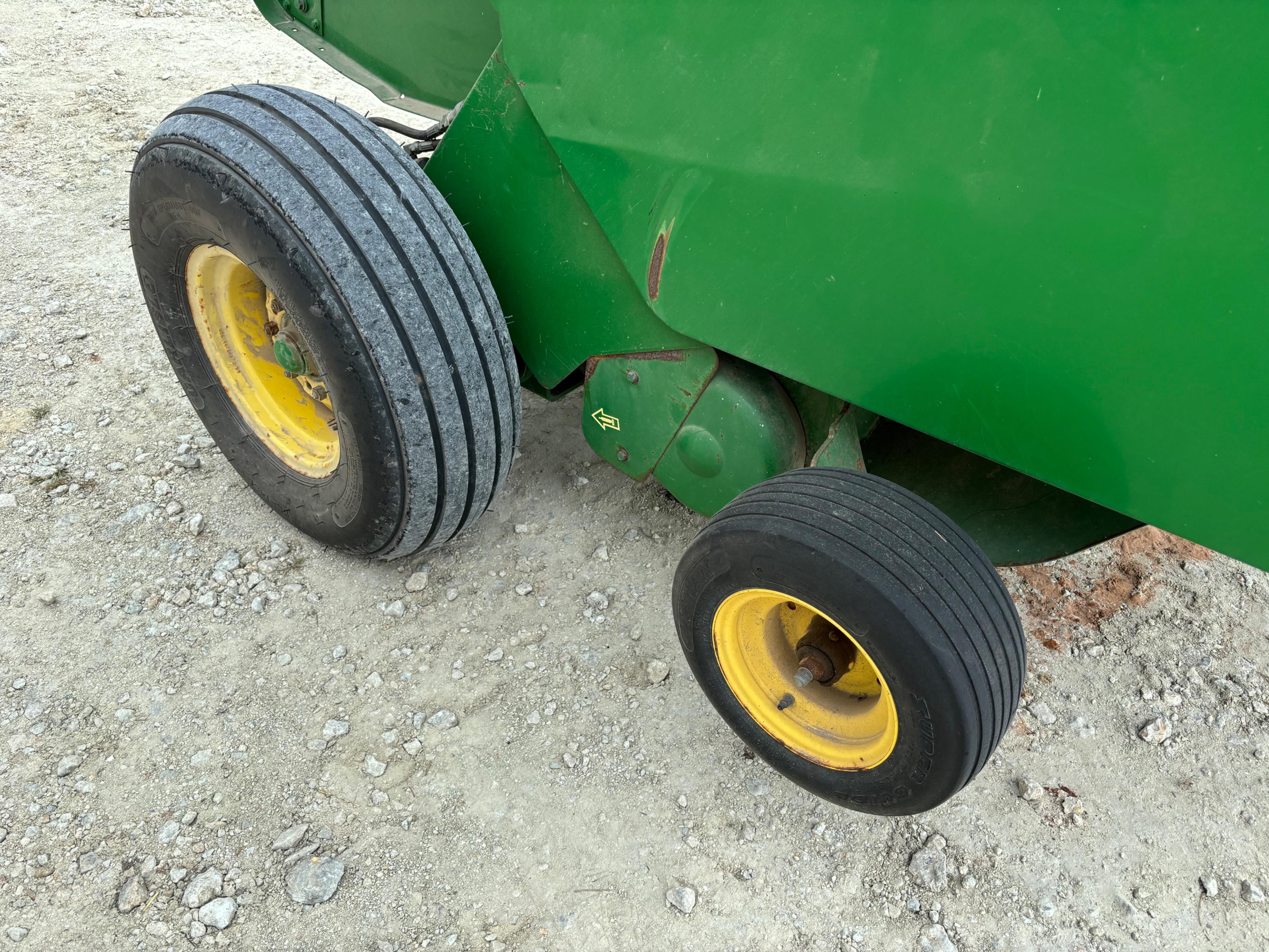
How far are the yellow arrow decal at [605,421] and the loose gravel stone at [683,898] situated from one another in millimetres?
1065

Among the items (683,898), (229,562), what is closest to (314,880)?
(683,898)

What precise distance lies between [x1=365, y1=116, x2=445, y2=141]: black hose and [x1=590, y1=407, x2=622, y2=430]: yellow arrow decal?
0.81m

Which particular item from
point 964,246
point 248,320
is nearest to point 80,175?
point 248,320

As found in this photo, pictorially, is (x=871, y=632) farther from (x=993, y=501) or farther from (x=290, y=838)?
(x=290, y=838)

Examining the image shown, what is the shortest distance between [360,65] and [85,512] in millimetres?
1574

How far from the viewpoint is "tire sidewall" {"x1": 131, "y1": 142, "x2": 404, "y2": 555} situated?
6.12ft

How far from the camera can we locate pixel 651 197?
1.76 metres

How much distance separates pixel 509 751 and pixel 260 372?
1.27 meters

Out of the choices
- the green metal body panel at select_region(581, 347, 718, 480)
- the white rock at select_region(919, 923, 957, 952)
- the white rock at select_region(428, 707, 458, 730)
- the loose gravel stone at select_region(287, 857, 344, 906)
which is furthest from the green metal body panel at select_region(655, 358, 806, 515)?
the loose gravel stone at select_region(287, 857, 344, 906)

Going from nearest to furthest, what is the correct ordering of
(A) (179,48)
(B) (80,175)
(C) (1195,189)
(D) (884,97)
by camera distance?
(C) (1195,189)
(D) (884,97)
(B) (80,175)
(A) (179,48)

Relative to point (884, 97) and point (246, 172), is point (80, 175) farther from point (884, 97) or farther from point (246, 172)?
point (884, 97)

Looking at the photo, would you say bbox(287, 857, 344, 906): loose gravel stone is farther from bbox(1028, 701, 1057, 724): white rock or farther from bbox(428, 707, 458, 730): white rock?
bbox(1028, 701, 1057, 724): white rock

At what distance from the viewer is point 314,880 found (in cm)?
176

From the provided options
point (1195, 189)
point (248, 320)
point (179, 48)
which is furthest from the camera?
point (179, 48)
